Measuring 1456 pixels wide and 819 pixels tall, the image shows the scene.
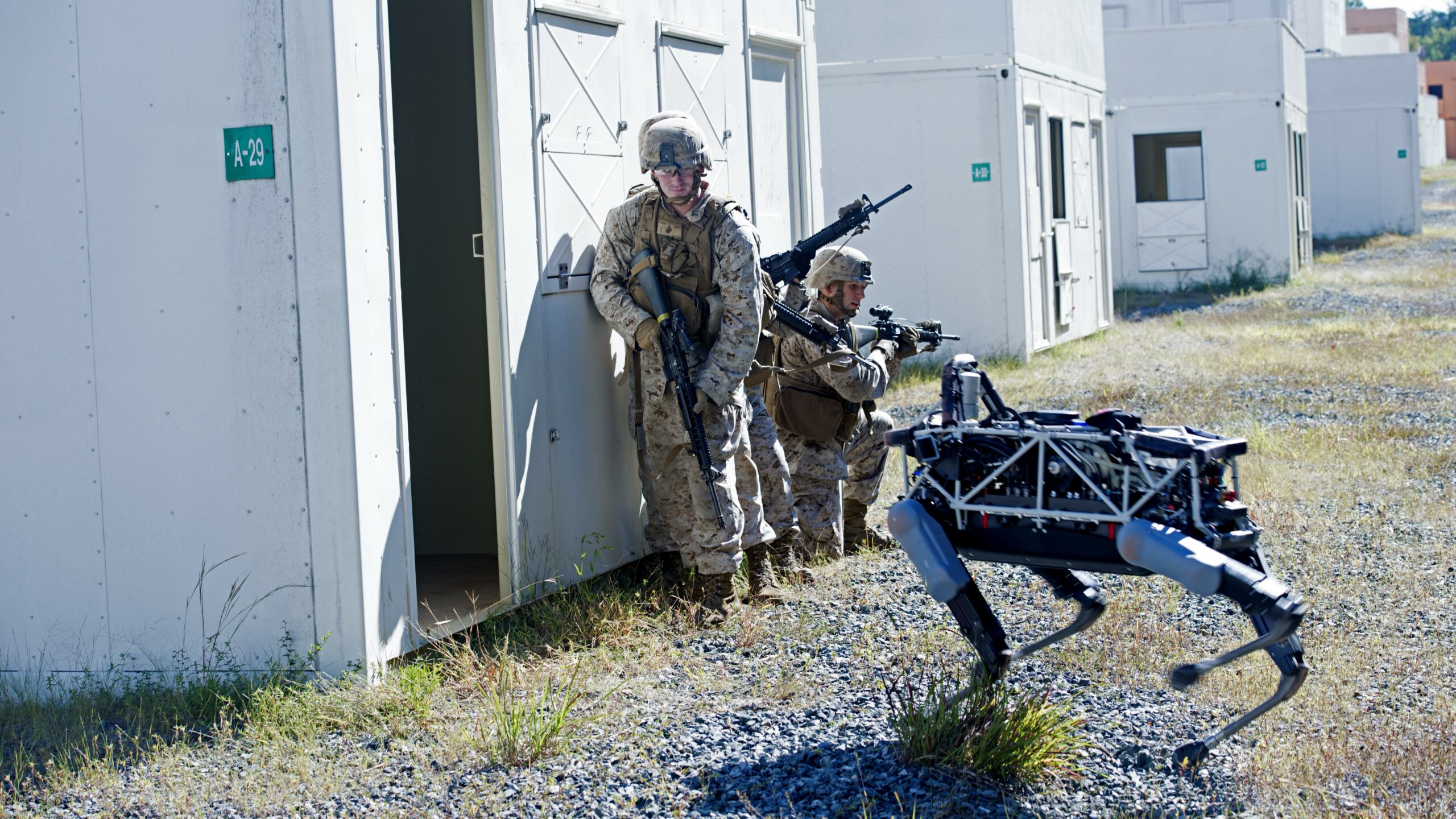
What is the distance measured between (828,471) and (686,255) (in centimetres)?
153

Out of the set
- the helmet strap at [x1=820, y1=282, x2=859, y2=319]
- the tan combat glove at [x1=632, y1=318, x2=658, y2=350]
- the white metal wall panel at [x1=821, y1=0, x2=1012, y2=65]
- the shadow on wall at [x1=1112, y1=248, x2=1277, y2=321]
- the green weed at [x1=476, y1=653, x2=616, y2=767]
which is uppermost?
the white metal wall panel at [x1=821, y1=0, x2=1012, y2=65]

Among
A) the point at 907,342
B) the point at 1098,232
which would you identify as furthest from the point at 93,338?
the point at 1098,232

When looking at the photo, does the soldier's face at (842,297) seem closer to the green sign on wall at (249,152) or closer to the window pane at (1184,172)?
the green sign on wall at (249,152)

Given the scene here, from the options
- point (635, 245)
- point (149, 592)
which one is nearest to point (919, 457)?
point (635, 245)

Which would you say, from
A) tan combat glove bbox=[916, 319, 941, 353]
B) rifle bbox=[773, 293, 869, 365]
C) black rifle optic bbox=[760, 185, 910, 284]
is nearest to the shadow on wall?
tan combat glove bbox=[916, 319, 941, 353]

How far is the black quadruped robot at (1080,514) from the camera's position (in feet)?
12.1

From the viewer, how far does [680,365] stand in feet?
19.1

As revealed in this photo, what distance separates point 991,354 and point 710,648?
29.0 feet

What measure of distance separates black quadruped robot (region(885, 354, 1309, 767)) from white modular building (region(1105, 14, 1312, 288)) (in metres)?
19.6

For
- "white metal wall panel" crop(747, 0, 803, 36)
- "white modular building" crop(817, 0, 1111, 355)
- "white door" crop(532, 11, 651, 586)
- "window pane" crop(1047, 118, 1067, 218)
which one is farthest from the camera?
"window pane" crop(1047, 118, 1067, 218)

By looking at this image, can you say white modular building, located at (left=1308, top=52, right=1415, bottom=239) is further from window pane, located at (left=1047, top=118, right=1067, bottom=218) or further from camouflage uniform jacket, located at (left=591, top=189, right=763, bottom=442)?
camouflage uniform jacket, located at (left=591, top=189, right=763, bottom=442)

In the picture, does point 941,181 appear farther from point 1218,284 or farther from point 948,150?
point 1218,284

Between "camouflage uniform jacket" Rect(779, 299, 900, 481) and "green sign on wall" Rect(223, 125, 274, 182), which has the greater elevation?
"green sign on wall" Rect(223, 125, 274, 182)

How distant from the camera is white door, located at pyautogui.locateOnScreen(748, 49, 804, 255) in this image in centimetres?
801
